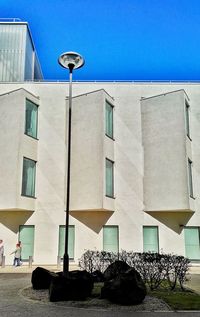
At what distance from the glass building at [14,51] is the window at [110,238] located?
46.5ft

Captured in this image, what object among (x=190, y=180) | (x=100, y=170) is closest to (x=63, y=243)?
(x=100, y=170)

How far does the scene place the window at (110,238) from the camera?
2270 cm

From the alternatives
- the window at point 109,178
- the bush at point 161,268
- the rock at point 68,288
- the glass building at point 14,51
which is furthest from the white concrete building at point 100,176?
the rock at point 68,288

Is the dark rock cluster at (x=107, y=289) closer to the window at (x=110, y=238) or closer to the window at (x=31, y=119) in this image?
the window at (x=110, y=238)

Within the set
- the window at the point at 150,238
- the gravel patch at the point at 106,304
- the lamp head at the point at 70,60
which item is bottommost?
the gravel patch at the point at 106,304

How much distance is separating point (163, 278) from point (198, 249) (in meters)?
11.5

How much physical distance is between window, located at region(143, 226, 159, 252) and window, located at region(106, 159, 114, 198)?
3316 mm

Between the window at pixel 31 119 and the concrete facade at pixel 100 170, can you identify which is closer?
the concrete facade at pixel 100 170

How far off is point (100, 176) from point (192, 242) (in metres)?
7.52

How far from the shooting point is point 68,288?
982 centimetres

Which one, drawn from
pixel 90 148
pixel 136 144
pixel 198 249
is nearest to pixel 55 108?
pixel 90 148

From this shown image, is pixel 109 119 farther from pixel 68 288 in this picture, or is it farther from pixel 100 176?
→ pixel 68 288

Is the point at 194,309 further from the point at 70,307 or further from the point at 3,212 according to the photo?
the point at 3,212

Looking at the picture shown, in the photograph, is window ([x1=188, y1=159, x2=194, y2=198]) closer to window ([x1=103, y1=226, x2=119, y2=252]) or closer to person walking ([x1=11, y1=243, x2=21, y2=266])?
window ([x1=103, y1=226, x2=119, y2=252])
